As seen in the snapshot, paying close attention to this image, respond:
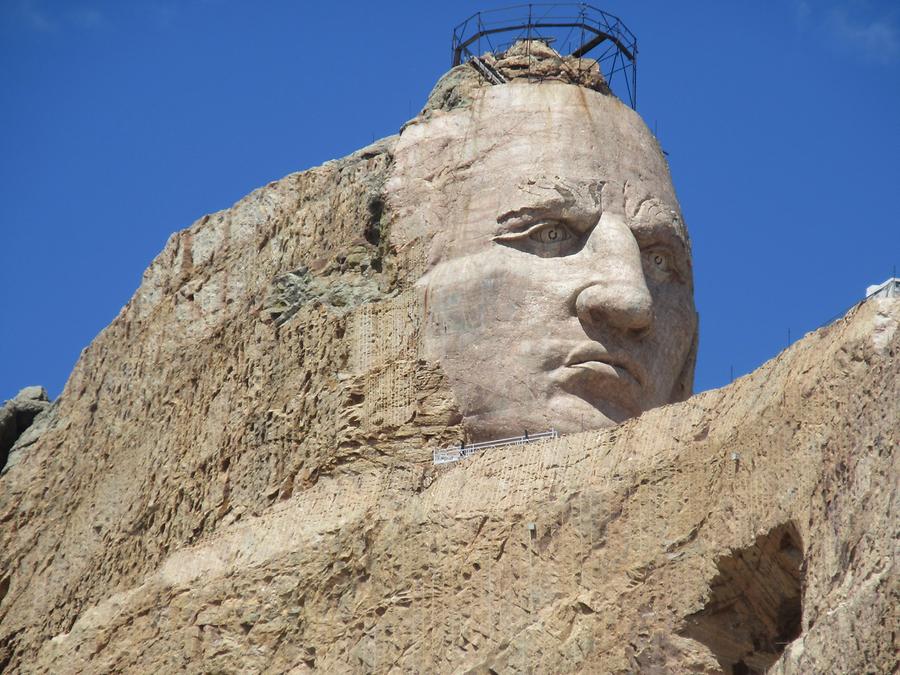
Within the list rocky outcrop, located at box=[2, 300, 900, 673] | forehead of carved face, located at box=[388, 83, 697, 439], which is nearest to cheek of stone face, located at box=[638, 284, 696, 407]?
forehead of carved face, located at box=[388, 83, 697, 439]

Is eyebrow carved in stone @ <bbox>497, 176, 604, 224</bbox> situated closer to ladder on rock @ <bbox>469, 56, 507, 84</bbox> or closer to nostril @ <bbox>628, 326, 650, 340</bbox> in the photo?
nostril @ <bbox>628, 326, 650, 340</bbox>

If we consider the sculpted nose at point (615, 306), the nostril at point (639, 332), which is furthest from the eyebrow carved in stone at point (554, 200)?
the nostril at point (639, 332)

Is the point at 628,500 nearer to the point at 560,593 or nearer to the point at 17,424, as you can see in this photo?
the point at 560,593

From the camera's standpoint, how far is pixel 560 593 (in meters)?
21.7

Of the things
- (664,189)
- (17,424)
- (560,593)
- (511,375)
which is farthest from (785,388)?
(17,424)

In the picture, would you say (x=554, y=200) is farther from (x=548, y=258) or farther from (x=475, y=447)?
(x=475, y=447)

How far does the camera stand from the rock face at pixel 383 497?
1983 cm

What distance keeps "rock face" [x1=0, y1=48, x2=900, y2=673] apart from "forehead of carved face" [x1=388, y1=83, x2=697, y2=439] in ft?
0.63

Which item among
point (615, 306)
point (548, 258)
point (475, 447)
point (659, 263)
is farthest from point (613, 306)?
point (475, 447)

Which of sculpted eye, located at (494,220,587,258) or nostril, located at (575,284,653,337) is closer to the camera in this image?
nostril, located at (575,284,653,337)

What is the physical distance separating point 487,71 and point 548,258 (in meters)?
3.17

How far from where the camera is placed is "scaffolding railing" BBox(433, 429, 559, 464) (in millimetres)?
24438

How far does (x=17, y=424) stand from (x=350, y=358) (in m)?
9.27

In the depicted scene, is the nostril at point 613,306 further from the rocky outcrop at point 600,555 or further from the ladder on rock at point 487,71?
the ladder on rock at point 487,71
